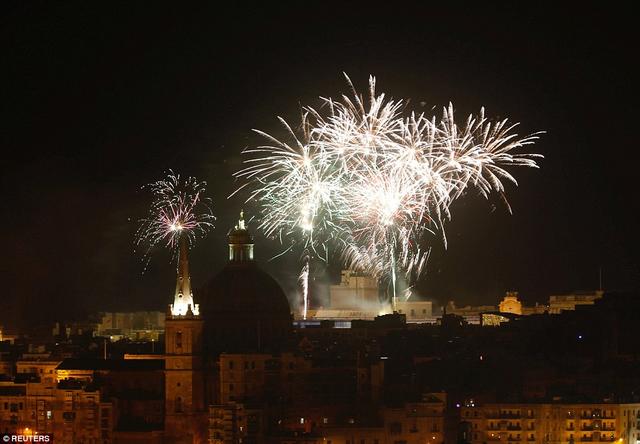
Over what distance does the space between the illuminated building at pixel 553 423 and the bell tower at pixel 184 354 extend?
8593 mm

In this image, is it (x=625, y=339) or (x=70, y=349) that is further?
(x=625, y=339)

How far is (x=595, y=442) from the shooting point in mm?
69375

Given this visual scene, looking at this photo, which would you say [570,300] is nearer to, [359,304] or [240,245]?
[359,304]

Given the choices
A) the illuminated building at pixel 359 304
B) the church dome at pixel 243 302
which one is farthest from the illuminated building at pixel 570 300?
the church dome at pixel 243 302

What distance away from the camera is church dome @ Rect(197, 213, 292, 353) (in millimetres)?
80625

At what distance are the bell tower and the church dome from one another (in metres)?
5.88

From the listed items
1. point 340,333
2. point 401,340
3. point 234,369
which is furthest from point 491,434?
point 340,333

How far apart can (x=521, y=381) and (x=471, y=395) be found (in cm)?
449

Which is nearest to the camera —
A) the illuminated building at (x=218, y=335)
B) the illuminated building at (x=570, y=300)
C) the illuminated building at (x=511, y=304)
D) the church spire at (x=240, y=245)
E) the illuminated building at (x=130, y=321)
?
the illuminated building at (x=218, y=335)

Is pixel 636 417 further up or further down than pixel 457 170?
further down

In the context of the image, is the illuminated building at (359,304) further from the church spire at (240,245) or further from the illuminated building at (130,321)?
the church spire at (240,245)

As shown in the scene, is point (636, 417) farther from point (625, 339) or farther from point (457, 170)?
point (625, 339)

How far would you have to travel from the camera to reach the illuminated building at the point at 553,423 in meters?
69.8

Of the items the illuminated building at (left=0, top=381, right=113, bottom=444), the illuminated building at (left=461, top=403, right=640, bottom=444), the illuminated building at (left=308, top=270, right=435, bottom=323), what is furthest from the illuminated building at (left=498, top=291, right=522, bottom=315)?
the illuminated building at (left=461, top=403, right=640, bottom=444)
